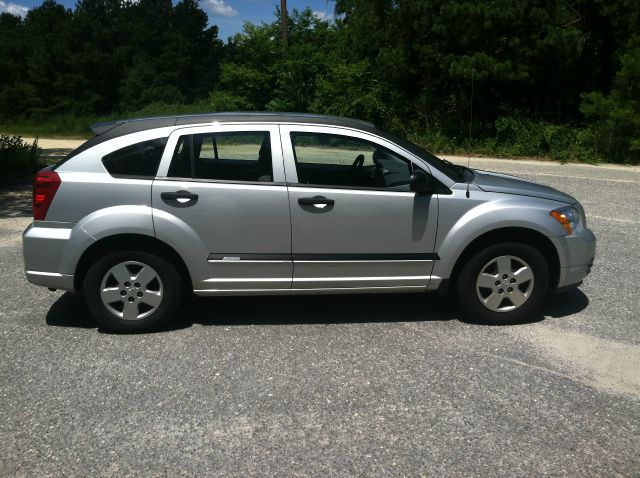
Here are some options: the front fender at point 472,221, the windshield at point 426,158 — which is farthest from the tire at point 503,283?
the windshield at point 426,158

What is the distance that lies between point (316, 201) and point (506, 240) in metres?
1.55

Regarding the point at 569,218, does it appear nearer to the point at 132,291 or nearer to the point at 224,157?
the point at 224,157

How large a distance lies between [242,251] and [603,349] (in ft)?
9.11

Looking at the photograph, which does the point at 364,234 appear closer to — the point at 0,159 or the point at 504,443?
the point at 504,443

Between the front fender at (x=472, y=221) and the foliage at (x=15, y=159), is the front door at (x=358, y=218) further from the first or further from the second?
the foliage at (x=15, y=159)

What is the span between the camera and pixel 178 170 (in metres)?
4.82

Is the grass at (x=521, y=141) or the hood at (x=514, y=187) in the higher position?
the hood at (x=514, y=187)

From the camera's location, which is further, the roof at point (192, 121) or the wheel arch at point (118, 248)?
the roof at point (192, 121)

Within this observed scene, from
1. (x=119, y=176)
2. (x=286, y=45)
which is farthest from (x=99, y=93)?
(x=119, y=176)

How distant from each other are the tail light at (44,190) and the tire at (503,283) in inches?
125

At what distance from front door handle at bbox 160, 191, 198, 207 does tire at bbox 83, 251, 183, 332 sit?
1.43 feet

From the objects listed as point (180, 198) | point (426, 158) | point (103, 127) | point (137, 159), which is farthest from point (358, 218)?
point (103, 127)

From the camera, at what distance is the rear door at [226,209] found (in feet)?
15.6

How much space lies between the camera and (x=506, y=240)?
16.5ft
